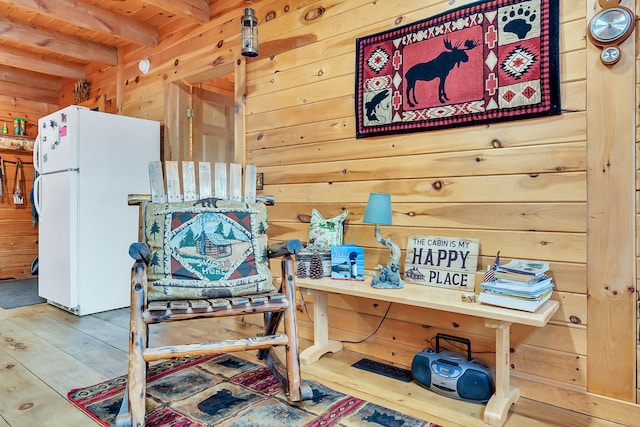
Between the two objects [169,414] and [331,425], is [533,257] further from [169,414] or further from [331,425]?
[169,414]

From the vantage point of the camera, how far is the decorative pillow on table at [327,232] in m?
2.31

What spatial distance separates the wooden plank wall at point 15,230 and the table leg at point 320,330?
4.25 m

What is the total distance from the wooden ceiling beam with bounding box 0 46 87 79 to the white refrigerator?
1346 millimetres

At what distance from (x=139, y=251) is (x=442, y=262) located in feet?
4.45

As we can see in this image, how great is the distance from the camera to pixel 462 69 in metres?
1.92

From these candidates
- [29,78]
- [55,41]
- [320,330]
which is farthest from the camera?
[29,78]

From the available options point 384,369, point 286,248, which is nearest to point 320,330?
point 384,369

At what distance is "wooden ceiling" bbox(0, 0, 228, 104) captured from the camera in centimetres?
309

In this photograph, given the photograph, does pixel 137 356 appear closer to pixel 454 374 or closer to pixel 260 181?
pixel 454 374

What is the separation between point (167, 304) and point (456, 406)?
4.13 ft

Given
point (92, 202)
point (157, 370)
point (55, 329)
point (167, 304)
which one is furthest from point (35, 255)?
point (167, 304)

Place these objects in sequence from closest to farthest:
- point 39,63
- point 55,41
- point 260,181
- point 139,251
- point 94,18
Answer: point 139,251, point 260,181, point 94,18, point 55,41, point 39,63

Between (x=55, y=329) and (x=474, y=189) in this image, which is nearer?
(x=474, y=189)

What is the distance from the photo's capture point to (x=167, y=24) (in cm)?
359
